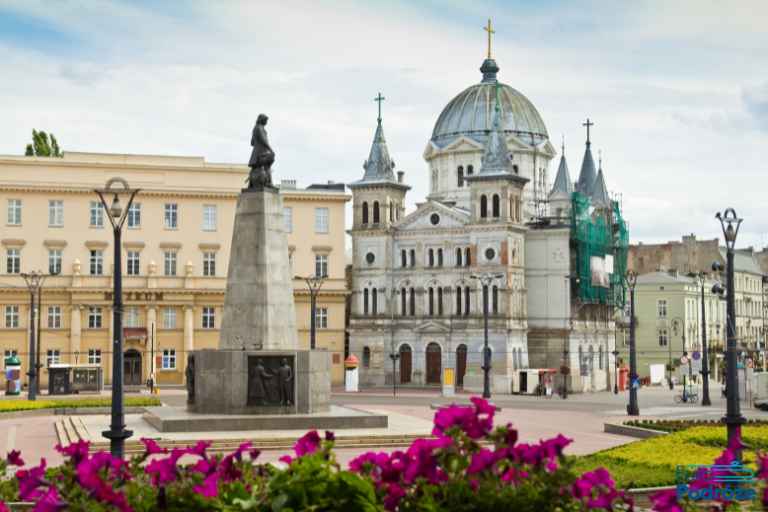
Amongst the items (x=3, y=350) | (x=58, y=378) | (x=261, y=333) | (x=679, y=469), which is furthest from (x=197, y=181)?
(x=679, y=469)

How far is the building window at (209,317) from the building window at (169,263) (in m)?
3.24

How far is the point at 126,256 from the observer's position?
258ft

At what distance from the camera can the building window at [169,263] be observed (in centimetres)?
7925

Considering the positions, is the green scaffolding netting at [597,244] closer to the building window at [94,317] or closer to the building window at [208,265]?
the building window at [208,265]

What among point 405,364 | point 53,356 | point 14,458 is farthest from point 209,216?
point 14,458

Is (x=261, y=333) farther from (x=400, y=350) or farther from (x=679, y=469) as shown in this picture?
(x=400, y=350)

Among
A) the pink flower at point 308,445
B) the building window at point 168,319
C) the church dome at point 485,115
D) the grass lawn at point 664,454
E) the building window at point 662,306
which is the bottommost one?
the grass lawn at point 664,454

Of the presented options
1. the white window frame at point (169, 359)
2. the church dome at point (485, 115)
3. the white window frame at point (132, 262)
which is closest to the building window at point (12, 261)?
the white window frame at point (132, 262)

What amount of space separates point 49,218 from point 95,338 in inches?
329

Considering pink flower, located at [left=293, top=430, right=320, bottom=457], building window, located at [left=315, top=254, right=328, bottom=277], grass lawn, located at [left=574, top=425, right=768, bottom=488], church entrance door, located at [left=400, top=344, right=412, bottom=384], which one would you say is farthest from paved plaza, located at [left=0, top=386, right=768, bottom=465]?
pink flower, located at [left=293, top=430, right=320, bottom=457]

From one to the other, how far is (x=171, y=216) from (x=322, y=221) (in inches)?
415

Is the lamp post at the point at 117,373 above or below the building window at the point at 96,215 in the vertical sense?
below

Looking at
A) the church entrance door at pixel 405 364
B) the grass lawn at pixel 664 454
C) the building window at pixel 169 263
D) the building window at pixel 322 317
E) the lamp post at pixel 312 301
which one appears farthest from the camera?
the church entrance door at pixel 405 364

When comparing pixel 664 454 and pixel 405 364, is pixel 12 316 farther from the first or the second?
A: pixel 664 454
